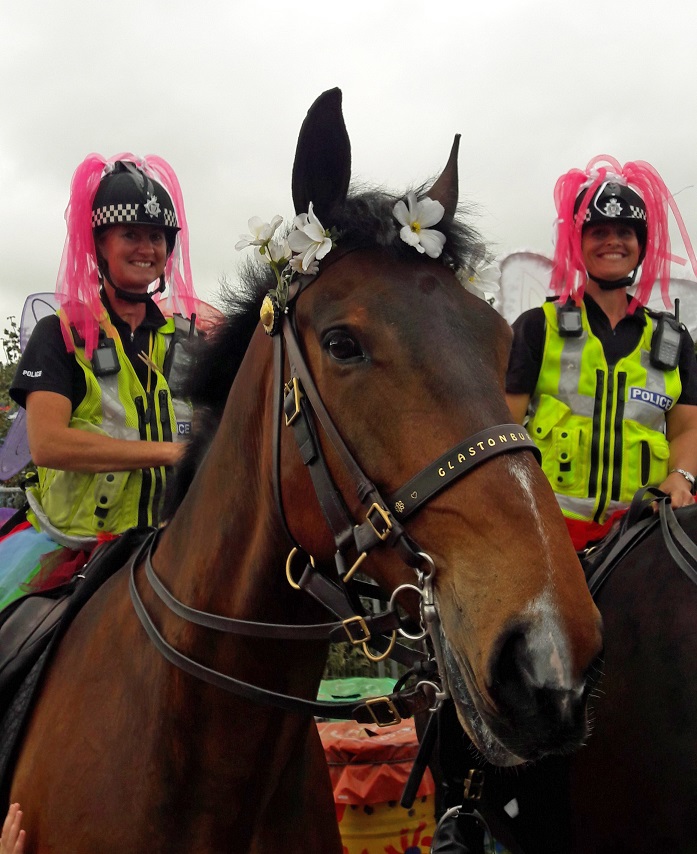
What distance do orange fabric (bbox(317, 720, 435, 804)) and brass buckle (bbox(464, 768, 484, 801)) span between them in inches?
53.5

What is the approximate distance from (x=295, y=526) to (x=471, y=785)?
156 centimetres

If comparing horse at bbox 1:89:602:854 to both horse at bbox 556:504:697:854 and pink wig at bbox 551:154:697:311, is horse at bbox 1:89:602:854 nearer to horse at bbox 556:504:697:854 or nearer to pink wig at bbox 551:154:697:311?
horse at bbox 556:504:697:854

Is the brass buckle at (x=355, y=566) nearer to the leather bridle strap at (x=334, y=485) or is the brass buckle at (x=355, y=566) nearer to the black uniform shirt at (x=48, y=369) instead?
the leather bridle strap at (x=334, y=485)

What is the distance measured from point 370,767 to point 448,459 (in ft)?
10.4

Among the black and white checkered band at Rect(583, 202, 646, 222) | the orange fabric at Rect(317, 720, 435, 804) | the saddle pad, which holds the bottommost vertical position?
the orange fabric at Rect(317, 720, 435, 804)

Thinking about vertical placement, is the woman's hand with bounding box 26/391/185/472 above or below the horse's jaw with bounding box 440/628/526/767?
above

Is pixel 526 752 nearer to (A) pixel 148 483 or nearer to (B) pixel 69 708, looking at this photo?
(B) pixel 69 708

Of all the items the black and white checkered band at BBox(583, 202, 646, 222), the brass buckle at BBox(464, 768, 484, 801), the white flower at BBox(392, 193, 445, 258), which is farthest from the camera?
the black and white checkered band at BBox(583, 202, 646, 222)

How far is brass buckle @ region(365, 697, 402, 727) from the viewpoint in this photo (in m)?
2.12

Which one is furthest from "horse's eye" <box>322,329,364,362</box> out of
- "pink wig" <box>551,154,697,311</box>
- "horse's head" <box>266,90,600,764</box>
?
"pink wig" <box>551,154,697,311</box>

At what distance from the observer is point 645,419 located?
156 inches

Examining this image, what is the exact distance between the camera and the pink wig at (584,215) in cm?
427

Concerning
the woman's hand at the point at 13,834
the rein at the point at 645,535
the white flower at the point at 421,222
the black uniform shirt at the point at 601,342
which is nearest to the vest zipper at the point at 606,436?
the black uniform shirt at the point at 601,342

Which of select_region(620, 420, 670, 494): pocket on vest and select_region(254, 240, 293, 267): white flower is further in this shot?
select_region(620, 420, 670, 494): pocket on vest
